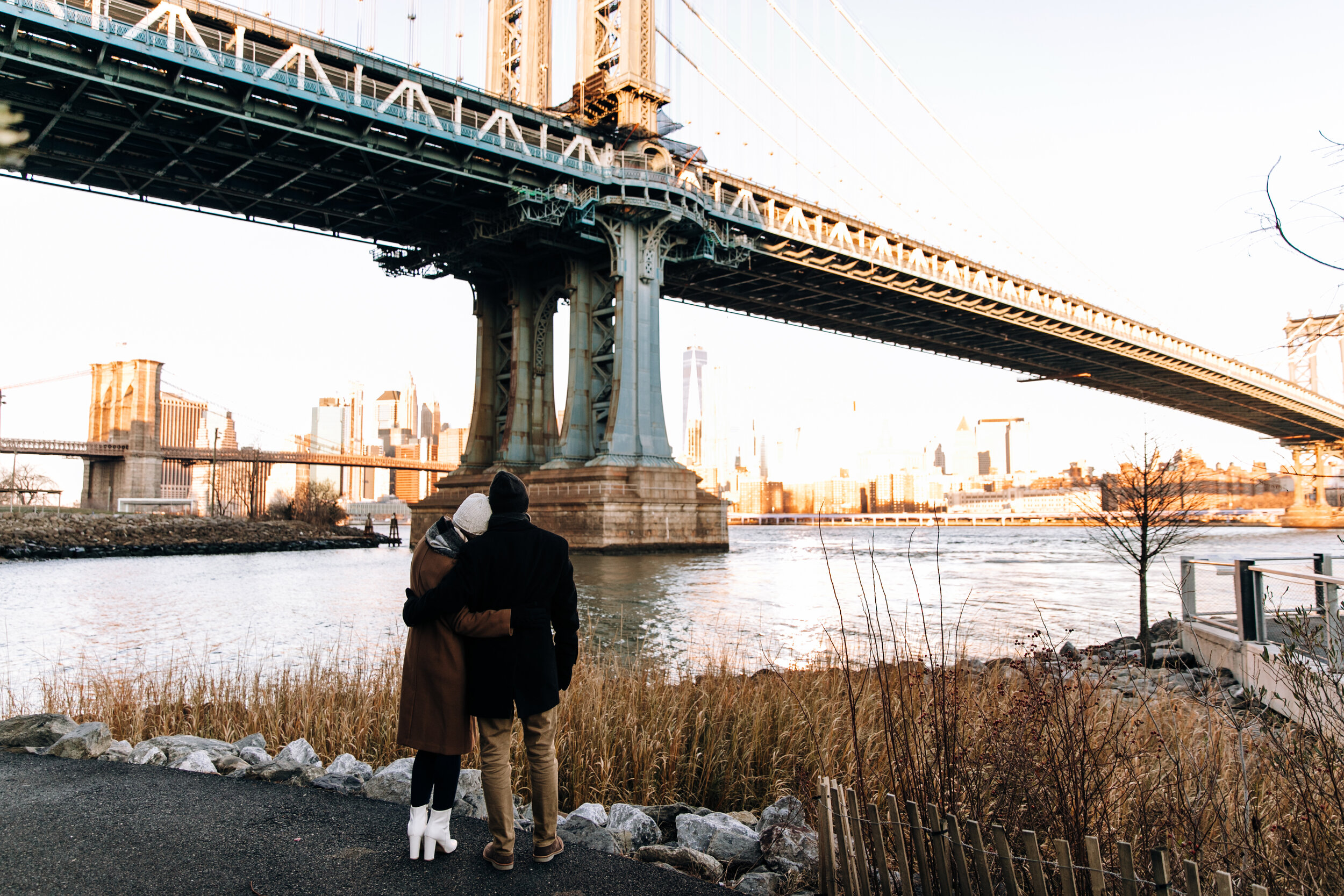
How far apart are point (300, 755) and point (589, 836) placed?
2282 millimetres

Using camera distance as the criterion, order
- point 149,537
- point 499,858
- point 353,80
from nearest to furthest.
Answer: point 499,858, point 353,80, point 149,537

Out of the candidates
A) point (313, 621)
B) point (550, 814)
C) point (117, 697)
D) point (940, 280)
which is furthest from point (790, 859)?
point (940, 280)

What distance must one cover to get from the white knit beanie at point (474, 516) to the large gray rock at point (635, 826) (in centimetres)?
168

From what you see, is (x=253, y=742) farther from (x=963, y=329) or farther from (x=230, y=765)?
(x=963, y=329)

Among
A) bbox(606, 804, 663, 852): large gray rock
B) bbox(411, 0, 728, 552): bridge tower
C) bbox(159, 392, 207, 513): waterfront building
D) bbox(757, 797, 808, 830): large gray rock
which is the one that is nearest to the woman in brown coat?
bbox(606, 804, 663, 852): large gray rock

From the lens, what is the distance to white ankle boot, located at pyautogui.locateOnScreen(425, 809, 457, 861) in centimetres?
388

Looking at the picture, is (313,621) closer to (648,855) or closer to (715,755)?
(715,755)

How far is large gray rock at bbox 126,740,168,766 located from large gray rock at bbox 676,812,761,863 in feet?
10.8

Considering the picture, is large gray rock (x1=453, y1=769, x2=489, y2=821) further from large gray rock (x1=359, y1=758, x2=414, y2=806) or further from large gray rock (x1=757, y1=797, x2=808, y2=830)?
large gray rock (x1=757, y1=797, x2=808, y2=830)

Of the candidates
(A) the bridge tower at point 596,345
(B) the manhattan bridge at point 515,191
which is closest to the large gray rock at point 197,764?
(B) the manhattan bridge at point 515,191

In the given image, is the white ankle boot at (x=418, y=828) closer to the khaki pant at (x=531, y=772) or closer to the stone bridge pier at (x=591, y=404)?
the khaki pant at (x=531, y=772)

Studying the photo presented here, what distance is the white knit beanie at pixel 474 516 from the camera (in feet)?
12.7

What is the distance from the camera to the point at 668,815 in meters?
4.73

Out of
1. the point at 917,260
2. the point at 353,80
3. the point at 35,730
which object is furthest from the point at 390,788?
the point at 917,260
